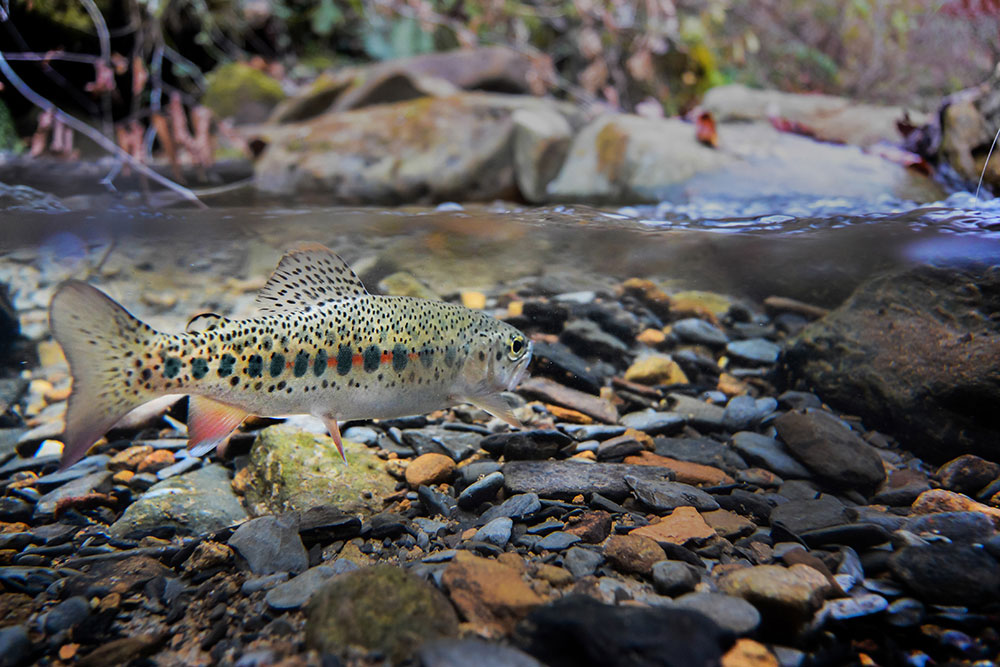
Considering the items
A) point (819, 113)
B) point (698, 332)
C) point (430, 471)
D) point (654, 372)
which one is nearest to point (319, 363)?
point (430, 471)

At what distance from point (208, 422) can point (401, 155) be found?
229 inches

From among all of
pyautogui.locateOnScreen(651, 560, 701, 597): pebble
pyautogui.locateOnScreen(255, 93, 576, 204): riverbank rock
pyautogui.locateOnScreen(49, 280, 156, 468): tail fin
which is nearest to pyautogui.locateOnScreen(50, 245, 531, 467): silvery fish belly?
pyautogui.locateOnScreen(49, 280, 156, 468): tail fin

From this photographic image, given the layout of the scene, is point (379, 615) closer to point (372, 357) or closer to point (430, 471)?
point (372, 357)

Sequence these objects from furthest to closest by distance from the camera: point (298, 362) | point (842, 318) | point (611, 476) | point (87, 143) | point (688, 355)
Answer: point (87, 143)
point (688, 355)
point (842, 318)
point (611, 476)
point (298, 362)

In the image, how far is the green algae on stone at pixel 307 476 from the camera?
124 inches

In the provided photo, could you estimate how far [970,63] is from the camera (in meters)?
7.64

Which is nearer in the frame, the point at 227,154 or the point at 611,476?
the point at 611,476

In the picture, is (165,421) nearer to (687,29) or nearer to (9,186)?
(9,186)

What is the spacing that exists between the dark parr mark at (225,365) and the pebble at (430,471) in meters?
1.29

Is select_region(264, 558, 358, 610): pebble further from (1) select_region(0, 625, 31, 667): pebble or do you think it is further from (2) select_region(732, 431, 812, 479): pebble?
(2) select_region(732, 431, 812, 479): pebble

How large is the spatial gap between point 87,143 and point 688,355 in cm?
940

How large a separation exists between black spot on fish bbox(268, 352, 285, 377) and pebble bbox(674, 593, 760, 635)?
2.02 metres

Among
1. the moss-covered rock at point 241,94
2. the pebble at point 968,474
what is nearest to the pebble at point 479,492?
the pebble at point 968,474

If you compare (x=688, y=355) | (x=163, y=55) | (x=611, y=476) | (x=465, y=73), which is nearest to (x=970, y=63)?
(x=688, y=355)
